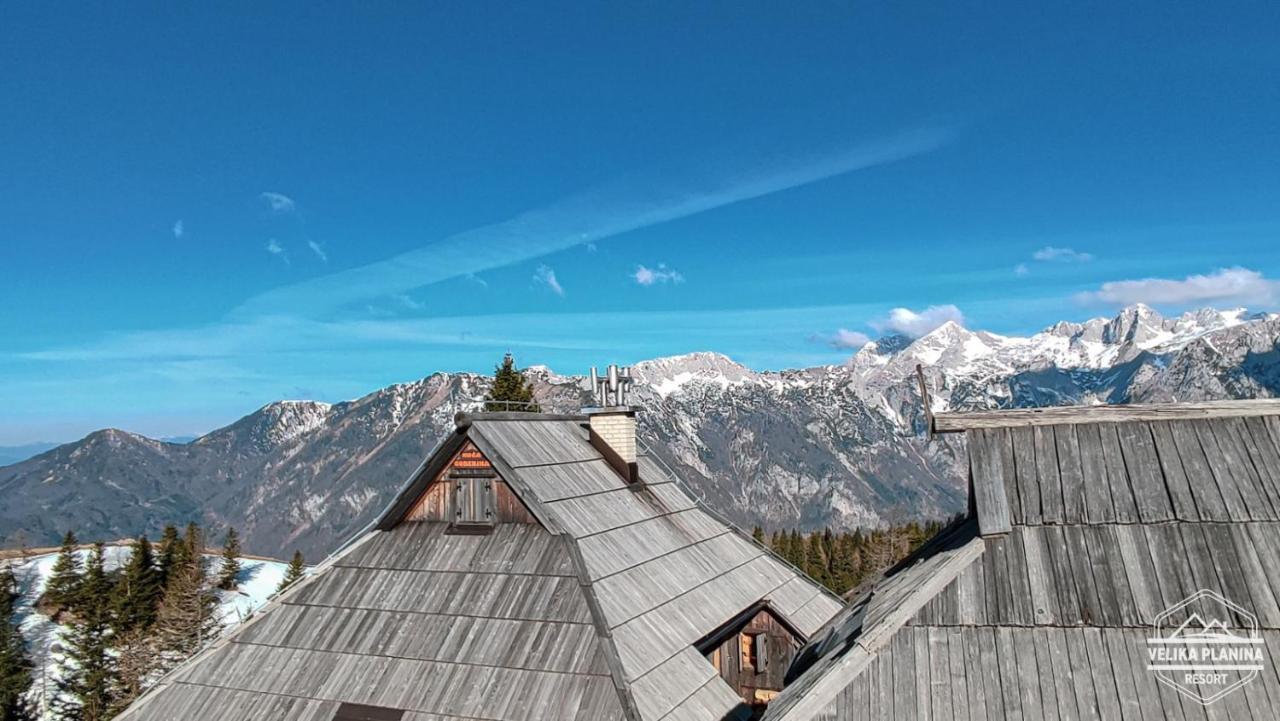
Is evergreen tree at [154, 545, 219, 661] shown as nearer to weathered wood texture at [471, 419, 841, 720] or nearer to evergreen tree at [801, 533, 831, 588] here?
weathered wood texture at [471, 419, 841, 720]

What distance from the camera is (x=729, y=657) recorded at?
22656 mm

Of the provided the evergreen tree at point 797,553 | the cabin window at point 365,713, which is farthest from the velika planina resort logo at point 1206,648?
the evergreen tree at point 797,553

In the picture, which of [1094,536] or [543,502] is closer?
[1094,536]

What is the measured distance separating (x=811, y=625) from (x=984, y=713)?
1655 centimetres

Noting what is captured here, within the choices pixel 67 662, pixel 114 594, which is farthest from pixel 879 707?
pixel 67 662

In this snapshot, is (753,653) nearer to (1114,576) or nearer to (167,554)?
(1114,576)

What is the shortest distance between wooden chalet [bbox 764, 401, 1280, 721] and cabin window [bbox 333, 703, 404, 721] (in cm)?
959

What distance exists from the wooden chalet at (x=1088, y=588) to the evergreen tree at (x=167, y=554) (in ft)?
215

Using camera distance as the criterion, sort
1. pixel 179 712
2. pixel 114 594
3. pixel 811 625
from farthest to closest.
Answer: pixel 114 594 < pixel 811 625 < pixel 179 712

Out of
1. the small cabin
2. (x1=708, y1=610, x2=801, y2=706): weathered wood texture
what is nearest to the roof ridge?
the small cabin

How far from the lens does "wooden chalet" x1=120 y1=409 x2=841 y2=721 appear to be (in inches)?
640

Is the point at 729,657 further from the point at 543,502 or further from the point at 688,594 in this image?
the point at 543,502

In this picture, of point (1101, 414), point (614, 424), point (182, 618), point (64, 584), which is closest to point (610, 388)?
point (614, 424)

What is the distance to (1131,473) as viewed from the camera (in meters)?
11.2
